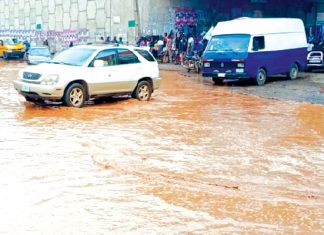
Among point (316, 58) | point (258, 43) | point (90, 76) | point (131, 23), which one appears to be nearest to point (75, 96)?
point (90, 76)

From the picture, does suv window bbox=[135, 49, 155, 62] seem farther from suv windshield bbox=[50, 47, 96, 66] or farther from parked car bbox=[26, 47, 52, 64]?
parked car bbox=[26, 47, 52, 64]

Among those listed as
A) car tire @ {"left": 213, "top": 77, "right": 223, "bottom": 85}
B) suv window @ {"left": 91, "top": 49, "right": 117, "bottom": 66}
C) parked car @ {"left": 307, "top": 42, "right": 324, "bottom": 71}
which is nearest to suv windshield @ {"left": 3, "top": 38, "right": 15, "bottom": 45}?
car tire @ {"left": 213, "top": 77, "right": 223, "bottom": 85}

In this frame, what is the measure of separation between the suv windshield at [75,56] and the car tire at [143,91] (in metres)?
1.90

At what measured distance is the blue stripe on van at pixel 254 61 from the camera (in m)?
20.5

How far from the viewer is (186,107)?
49.7 feet

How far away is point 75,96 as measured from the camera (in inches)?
545

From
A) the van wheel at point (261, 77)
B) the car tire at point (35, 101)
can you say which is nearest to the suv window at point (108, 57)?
the car tire at point (35, 101)

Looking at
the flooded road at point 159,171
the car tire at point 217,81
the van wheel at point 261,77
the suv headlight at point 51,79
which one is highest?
the suv headlight at point 51,79

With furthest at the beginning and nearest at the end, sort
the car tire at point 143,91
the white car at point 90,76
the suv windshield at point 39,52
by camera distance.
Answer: the suv windshield at point 39,52, the car tire at point 143,91, the white car at point 90,76

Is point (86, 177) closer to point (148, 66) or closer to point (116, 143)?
point (116, 143)

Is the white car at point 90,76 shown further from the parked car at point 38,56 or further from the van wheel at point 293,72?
the parked car at point 38,56

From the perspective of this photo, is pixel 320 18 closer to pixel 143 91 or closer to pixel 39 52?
pixel 39 52

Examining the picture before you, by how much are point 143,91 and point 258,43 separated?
269 inches

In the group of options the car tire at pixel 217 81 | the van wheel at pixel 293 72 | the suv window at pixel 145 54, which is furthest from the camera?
the van wheel at pixel 293 72
